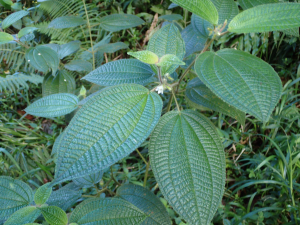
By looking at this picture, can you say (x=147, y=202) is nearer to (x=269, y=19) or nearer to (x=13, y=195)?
(x=13, y=195)

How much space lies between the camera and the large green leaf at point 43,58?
1103 mm

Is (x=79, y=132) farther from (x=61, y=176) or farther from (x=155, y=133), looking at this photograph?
(x=155, y=133)

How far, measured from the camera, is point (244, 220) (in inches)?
44.4

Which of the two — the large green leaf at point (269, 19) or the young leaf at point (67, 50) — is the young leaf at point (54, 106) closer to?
the young leaf at point (67, 50)

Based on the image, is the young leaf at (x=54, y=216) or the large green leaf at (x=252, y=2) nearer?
the young leaf at (x=54, y=216)

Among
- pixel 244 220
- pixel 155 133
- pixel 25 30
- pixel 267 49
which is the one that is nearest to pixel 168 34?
pixel 155 133

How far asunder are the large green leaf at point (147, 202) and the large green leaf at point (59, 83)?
29.9 inches

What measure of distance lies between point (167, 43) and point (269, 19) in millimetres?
307

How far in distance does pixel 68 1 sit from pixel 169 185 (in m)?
2.57

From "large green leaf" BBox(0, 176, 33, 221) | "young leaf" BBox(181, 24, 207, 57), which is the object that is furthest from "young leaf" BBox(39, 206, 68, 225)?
"young leaf" BBox(181, 24, 207, 57)

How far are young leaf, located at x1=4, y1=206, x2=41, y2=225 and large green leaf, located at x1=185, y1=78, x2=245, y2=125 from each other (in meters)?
0.58

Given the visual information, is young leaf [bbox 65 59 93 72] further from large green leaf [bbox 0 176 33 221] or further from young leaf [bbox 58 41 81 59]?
large green leaf [bbox 0 176 33 221]

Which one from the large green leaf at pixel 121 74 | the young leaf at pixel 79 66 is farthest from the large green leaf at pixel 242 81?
the young leaf at pixel 79 66

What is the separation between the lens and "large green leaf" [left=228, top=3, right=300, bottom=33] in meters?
0.49
